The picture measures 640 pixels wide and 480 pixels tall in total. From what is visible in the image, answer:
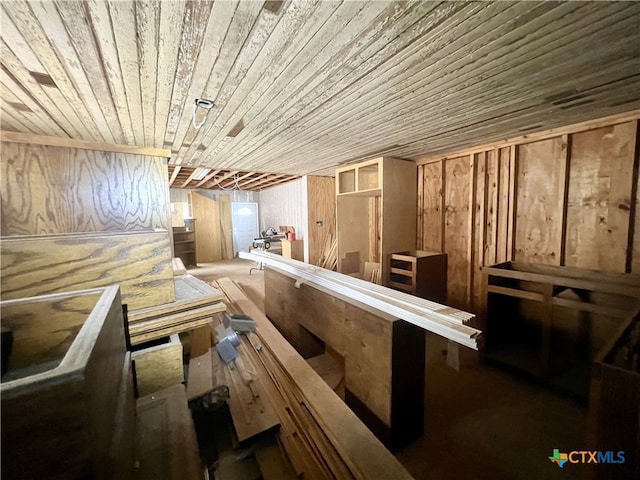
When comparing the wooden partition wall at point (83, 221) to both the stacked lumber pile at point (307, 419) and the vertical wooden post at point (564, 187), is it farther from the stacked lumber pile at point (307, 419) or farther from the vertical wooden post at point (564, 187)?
the vertical wooden post at point (564, 187)

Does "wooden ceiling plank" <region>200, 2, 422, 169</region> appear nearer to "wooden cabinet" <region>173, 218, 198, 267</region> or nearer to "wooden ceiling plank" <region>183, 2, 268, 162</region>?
"wooden ceiling plank" <region>183, 2, 268, 162</region>

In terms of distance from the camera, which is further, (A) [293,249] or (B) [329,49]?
(A) [293,249]

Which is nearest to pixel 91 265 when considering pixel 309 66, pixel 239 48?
pixel 239 48

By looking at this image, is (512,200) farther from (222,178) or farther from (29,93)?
(222,178)

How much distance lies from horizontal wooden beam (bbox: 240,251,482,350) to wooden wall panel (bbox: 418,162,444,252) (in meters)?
1.67

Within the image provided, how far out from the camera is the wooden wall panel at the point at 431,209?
3.14m

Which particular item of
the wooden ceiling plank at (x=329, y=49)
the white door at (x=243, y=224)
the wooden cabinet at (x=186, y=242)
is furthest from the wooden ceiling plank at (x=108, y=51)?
the white door at (x=243, y=224)

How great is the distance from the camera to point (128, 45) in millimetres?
1008

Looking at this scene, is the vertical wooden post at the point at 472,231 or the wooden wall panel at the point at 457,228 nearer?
the vertical wooden post at the point at 472,231

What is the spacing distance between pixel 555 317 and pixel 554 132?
68.1 inches

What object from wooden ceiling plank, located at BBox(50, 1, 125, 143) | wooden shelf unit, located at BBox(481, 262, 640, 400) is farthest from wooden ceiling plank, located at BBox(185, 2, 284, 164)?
wooden shelf unit, located at BBox(481, 262, 640, 400)

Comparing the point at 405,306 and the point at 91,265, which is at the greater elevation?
the point at 91,265

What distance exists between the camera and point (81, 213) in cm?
179

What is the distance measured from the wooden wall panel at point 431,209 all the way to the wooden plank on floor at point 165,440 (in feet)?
10.2
